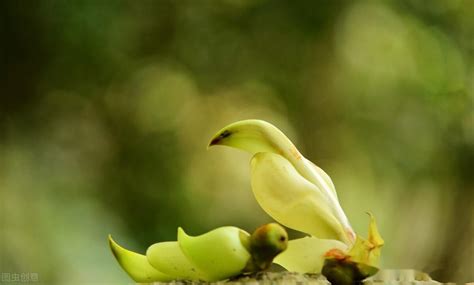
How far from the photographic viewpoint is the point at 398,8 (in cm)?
136

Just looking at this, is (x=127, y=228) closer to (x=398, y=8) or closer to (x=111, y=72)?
(x=111, y=72)

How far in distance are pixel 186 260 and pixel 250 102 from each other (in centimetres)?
93

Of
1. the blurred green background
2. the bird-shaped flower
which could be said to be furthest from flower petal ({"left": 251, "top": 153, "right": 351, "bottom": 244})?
the blurred green background

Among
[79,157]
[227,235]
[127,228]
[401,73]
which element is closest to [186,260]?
[227,235]

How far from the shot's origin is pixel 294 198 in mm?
464

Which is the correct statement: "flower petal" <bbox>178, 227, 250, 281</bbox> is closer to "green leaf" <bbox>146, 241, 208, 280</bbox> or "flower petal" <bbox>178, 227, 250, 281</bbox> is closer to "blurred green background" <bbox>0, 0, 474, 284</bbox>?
"green leaf" <bbox>146, 241, 208, 280</bbox>

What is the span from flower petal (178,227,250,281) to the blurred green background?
0.82 m

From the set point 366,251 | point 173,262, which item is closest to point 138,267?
point 173,262

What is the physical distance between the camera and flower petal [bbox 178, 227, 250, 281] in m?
0.40

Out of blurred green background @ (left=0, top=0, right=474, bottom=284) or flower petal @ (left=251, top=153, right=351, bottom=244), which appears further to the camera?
blurred green background @ (left=0, top=0, right=474, bottom=284)

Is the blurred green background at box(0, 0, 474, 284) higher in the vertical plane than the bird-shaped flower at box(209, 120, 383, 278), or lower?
higher

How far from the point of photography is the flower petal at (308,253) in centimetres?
45

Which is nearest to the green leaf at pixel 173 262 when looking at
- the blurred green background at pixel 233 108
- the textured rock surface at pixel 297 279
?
the textured rock surface at pixel 297 279

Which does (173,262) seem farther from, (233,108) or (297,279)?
(233,108)
